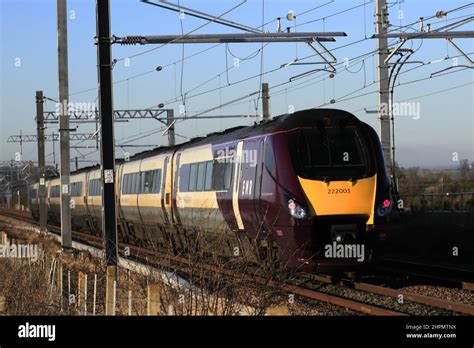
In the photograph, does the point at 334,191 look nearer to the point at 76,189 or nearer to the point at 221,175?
the point at 221,175

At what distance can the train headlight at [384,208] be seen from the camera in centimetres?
1297

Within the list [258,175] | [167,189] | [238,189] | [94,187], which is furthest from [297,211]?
[94,187]

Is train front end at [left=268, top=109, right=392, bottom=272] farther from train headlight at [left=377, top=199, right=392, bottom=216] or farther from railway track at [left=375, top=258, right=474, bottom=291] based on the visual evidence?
railway track at [left=375, top=258, right=474, bottom=291]

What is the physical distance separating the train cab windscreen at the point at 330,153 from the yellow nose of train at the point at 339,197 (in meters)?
0.13

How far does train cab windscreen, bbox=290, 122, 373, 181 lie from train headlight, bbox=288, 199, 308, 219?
1.83ft

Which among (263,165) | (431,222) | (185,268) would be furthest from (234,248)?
(431,222)

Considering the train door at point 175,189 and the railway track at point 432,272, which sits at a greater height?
the train door at point 175,189

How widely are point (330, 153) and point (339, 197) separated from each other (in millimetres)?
861

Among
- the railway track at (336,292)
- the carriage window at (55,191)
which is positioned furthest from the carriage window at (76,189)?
the railway track at (336,292)

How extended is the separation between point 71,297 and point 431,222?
15939mm

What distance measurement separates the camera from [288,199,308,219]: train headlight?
12.4 metres

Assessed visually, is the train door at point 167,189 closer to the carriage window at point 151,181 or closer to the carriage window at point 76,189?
the carriage window at point 151,181

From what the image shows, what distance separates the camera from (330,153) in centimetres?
1298

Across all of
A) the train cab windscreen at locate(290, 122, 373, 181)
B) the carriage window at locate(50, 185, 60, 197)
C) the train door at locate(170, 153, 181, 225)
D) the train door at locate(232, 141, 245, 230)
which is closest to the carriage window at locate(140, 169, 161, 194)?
the train door at locate(170, 153, 181, 225)
